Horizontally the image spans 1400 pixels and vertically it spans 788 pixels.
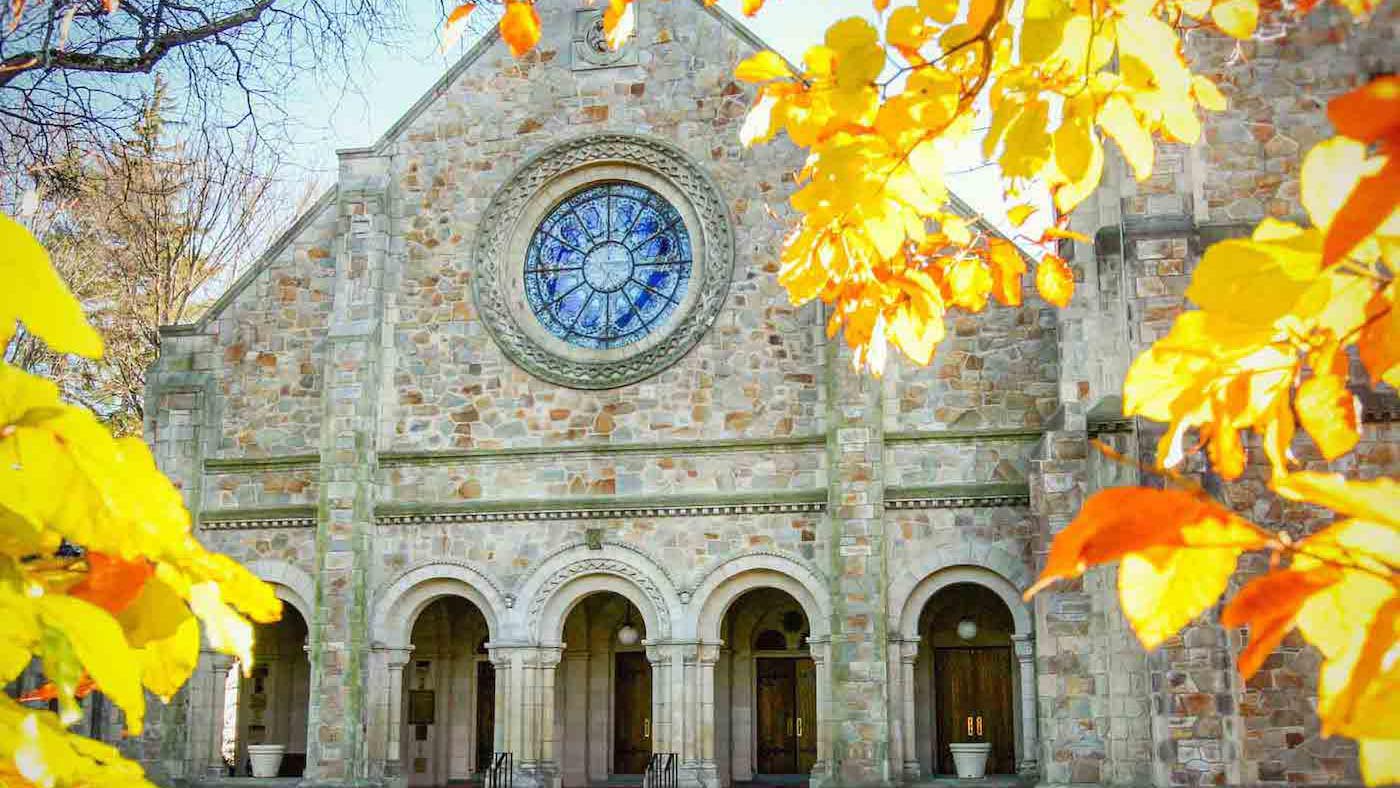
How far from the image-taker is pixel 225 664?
19031 mm

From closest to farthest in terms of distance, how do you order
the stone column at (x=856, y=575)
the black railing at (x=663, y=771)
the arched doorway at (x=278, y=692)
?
the stone column at (x=856, y=575) → the black railing at (x=663, y=771) → the arched doorway at (x=278, y=692)

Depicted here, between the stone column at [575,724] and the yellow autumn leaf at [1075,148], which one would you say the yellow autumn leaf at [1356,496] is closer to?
the yellow autumn leaf at [1075,148]

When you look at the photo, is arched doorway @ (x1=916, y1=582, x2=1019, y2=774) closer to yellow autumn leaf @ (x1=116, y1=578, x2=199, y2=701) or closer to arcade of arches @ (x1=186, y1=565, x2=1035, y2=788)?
arcade of arches @ (x1=186, y1=565, x2=1035, y2=788)

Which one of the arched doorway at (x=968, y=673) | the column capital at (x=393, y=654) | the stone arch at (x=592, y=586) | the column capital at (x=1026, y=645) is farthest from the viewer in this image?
the arched doorway at (x=968, y=673)

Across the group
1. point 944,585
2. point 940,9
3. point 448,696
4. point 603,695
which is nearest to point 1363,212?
point 940,9

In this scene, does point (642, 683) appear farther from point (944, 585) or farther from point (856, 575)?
point (944, 585)

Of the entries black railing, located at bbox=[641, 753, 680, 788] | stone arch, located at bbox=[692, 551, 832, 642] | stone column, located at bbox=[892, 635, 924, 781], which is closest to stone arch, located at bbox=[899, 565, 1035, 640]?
stone column, located at bbox=[892, 635, 924, 781]

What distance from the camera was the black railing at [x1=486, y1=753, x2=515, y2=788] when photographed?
17.2 meters

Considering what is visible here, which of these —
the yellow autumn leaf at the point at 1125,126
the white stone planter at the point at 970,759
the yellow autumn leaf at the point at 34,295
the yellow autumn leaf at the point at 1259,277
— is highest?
the yellow autumn leaf at the point at 1125,126

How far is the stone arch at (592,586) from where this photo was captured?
58.2 feet

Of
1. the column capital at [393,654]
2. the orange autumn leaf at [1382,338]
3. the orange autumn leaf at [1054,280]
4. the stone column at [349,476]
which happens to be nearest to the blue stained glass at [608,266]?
the stone column at [349,476]

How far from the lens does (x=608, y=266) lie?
19031mm

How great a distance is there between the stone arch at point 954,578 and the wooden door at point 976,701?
6.80 feet

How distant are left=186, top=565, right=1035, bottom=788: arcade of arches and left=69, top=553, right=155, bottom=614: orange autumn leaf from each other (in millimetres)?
15471
